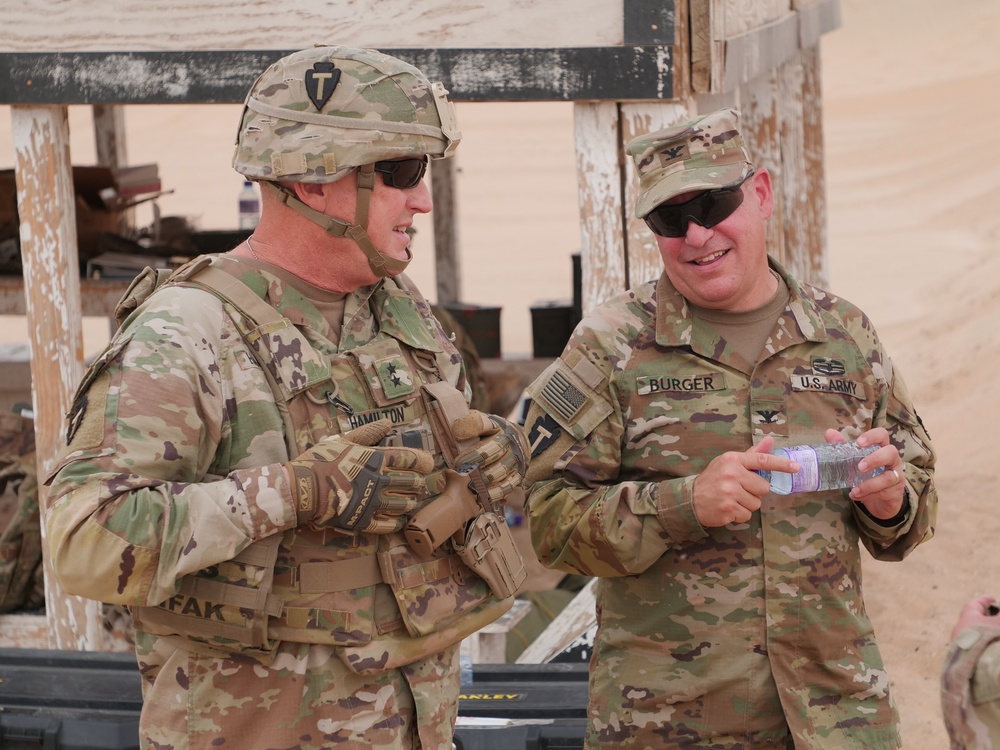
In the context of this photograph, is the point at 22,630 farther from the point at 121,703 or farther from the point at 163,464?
the point at 163,464

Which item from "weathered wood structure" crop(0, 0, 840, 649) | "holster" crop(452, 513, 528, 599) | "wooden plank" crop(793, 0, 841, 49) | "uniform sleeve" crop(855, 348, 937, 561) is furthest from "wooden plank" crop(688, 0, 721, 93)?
"wooden plank" crop(793, 0, 841, 49)

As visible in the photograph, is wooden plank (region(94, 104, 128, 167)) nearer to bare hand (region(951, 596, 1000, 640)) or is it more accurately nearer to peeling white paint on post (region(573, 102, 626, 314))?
peeling white paint on post (region(573, 102, 626, 314))

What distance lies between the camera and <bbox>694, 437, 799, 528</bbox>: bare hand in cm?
292

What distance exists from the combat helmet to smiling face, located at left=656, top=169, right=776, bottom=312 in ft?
2.09

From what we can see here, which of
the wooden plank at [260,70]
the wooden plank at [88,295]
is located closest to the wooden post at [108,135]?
the wooden plank at [88,295]

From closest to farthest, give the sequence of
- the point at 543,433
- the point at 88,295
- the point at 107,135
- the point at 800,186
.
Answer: the point at 543,433, the point at 88,295, the point at 800,186, the point at 107,135

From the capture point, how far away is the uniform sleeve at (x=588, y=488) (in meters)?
3.05

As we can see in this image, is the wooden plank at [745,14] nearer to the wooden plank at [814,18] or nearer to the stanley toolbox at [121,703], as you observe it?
the wooden plank at [814,18]

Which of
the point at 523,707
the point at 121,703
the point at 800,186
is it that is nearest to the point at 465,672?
the point at 523,707

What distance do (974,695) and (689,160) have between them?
1.44m

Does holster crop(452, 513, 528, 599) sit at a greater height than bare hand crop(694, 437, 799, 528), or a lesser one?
lesser

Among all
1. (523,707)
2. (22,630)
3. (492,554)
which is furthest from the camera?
(22,630)

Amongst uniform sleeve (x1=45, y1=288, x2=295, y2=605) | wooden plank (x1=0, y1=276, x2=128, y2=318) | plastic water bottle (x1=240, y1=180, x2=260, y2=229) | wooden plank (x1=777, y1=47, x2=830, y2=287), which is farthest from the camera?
plastic water bottle (x1=240, y1=180, x2=260, y2=229)

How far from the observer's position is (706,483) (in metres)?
2.97
